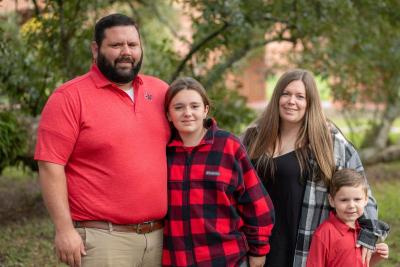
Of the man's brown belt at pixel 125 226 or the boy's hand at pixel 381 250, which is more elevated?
the man's brown belt at pixel 125 226

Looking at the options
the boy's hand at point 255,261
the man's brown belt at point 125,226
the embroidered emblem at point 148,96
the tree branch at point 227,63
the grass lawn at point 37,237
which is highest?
the tree branch at point 227,63

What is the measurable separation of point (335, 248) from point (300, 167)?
527mm

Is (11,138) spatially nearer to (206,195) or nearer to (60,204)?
(60,204)

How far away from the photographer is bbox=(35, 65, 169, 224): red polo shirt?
3279mm

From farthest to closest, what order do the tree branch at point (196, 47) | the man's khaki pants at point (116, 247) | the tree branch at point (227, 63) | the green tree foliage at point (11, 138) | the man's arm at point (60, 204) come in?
1. the tree branch at point (227, 63)
2. the tree branch at point (196, 47)
3. the green tree foliage at point (11, 138)
4. the man's khaki pants at point (116, 247)
5. the man's arm at point (60, 204)

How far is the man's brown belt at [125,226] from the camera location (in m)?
3.43

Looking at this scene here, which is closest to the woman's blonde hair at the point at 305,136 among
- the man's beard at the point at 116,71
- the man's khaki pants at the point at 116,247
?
the man's khaki pants at the point at 116,247

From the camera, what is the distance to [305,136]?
12.7 feet

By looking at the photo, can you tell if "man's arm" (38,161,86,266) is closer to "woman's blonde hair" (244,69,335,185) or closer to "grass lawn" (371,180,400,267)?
"woman's blonde hair" (244,69,335,185)

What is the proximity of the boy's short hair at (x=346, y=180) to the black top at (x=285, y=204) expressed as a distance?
21cm

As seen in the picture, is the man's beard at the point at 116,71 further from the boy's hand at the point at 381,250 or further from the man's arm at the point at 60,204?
the boy's hand at the point at 381,250

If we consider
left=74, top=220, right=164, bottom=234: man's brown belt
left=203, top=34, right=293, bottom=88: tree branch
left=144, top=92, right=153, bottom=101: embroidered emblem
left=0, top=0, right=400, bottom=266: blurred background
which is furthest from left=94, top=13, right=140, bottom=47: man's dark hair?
left=203, top=34, right=293, bottom=88: tree branch

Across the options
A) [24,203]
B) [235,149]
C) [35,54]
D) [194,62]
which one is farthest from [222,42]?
[235,149]

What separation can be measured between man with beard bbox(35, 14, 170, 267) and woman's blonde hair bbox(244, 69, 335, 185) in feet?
2.36
